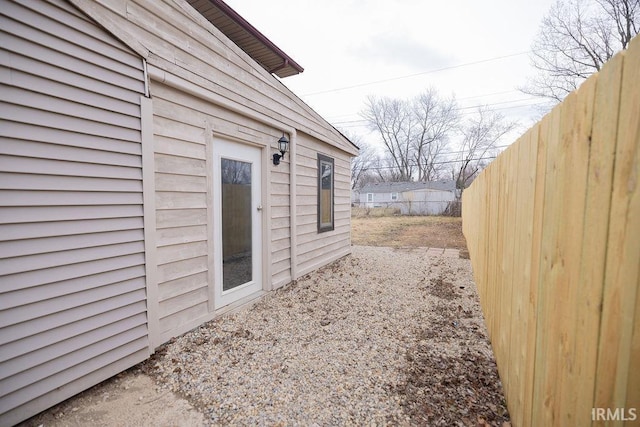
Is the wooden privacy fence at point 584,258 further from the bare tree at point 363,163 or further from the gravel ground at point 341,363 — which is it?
the bare tree at point 363,163

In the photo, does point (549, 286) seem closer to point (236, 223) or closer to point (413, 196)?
point (236, 223)

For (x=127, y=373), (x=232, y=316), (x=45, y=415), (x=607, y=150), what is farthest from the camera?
(x=232, y=316)

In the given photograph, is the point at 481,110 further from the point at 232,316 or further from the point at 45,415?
the point at 45,415

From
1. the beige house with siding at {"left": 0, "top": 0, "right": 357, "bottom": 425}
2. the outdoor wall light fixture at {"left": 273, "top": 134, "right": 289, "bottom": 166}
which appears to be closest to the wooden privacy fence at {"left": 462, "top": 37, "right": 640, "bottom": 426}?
the beige house with siding at {"left": 0, "top": 0, "right": 357, "bottom": 425}

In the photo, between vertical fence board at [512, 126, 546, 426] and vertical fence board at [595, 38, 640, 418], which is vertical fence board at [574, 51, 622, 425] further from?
vertical fence board at [512, 126, 546, 426]

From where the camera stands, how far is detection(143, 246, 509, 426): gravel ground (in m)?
1.87

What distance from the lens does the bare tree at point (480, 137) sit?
2341cm

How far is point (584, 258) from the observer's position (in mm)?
845

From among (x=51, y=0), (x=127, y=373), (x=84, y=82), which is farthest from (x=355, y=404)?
(x=51, y=0)

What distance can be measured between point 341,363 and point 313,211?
324 centimetres

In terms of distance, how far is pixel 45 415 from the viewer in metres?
1.83

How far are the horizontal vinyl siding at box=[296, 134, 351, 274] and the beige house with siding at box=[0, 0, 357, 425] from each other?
44.8 inches

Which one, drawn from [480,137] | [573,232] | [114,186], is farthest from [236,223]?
[480,137]

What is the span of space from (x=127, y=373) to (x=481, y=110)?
27.0 m
